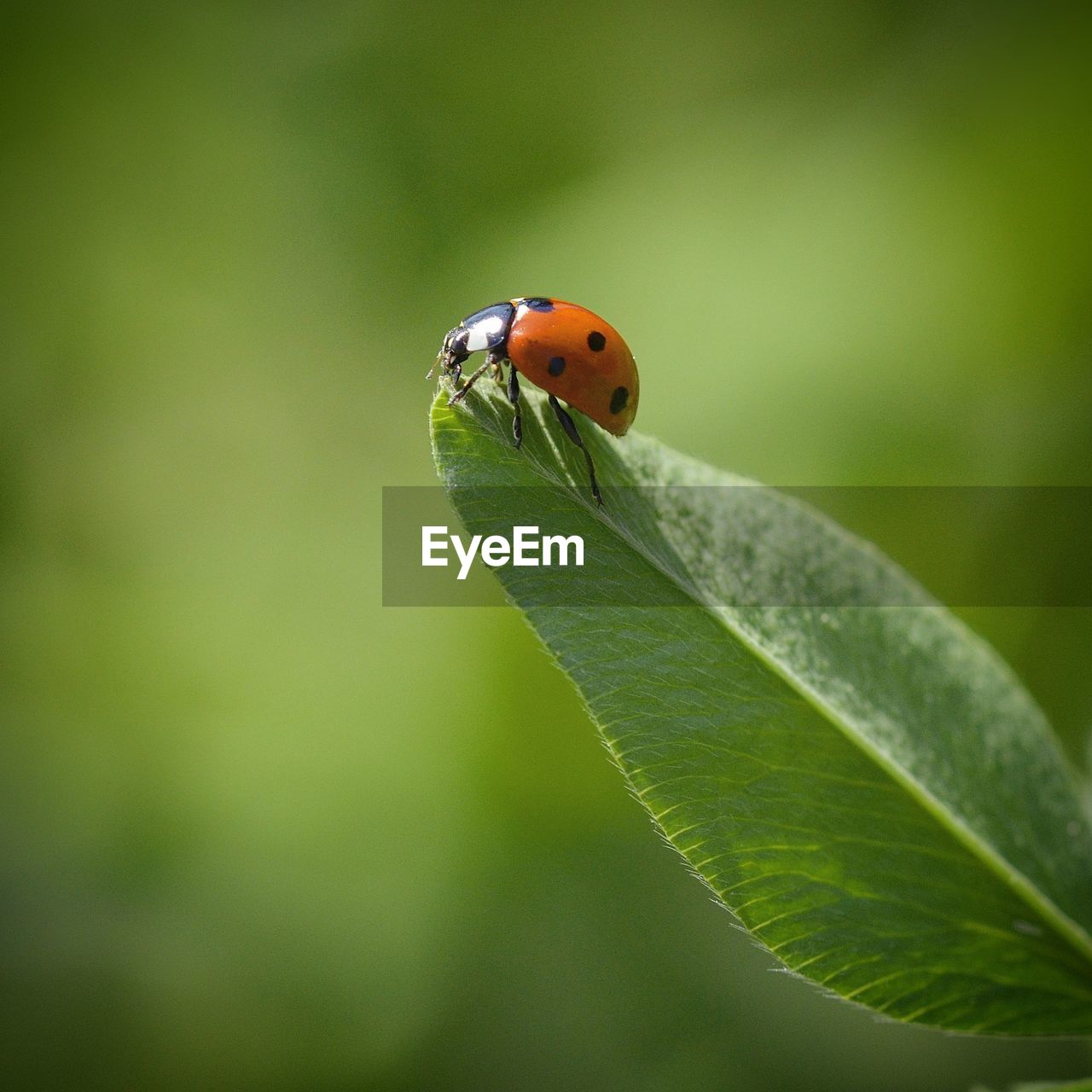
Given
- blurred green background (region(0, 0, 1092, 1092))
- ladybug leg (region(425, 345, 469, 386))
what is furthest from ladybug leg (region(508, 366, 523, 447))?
blurred green background (region(0, 0, 1092, 1092))

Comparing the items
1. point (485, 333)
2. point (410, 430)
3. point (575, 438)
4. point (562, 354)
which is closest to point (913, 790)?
point (575, 438)

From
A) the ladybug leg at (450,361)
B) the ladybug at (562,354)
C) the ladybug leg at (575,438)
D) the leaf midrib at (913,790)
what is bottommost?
the leaf midrib at (913,790)

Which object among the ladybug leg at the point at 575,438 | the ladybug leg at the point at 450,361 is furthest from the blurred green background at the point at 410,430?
the ladybug leg at the point at 575,438

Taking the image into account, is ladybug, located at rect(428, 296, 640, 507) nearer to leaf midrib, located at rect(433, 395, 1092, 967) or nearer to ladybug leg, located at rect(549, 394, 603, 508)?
ladybug leg, located at rect(549, 394, 603, 508)

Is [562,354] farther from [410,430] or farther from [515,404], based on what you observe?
[410,430]

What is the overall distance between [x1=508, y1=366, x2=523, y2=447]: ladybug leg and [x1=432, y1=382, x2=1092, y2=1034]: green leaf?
88mm

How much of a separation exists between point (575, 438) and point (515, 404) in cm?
9

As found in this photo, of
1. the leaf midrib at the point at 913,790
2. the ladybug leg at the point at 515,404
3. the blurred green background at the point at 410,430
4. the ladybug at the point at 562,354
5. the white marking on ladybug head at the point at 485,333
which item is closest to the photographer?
the leaf midrib at the point at 913,790

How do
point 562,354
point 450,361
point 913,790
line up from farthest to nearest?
point 450,361, point 562,354, point 913,790

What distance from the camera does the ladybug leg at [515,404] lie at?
68 centimetres

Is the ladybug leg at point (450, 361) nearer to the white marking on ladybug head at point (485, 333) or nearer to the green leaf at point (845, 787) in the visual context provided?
the white marking on ladybug head at point (485, 333)

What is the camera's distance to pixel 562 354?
3.26ft

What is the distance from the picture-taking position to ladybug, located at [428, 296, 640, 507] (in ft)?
3.13

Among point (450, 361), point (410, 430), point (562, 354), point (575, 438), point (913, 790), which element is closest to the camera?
point (913, 790)
